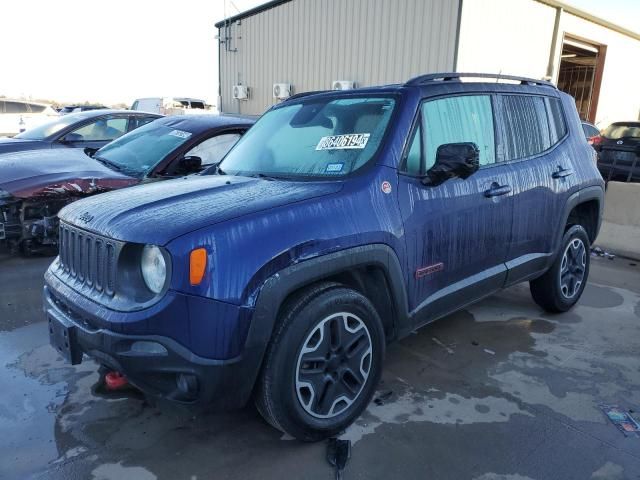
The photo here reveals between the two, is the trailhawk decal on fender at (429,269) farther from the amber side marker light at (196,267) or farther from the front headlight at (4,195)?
the front headlight at (4,195)

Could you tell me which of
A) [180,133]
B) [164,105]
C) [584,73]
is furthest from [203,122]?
[584,73]

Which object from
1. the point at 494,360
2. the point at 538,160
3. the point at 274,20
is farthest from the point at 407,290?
the point at 274,20

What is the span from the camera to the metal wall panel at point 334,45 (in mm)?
12586

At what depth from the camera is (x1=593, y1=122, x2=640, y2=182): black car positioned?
35.3 ft

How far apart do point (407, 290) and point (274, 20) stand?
644 inches

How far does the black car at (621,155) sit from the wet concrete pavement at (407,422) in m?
7.94

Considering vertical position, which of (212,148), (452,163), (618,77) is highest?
(618,77)

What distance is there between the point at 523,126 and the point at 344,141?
163 cm

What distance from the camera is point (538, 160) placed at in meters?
4.00

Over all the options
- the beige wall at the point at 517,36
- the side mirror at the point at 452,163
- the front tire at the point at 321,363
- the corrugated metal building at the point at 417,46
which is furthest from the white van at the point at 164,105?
the front tire at the point at 321,363

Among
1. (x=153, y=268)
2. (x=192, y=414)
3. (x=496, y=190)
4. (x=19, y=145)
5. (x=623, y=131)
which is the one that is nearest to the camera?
(x=153, y=268)

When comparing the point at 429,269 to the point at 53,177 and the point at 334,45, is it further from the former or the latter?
the point at 334,45

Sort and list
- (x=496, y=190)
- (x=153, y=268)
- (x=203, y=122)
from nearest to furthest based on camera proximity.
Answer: (x=153, y=268)
(x=496, y=190)
(x=203, y=122)

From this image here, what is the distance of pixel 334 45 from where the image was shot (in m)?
15.2
